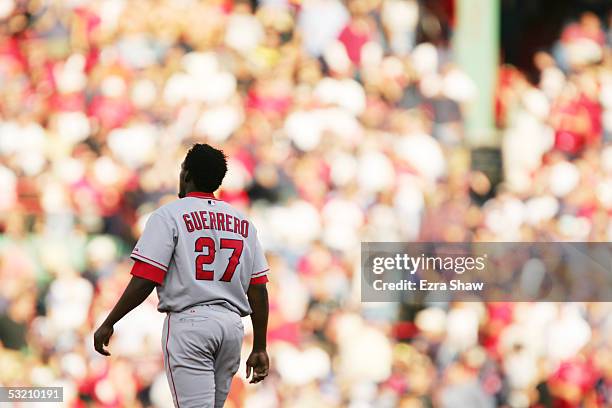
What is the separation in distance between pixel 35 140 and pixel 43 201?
1.08 feet

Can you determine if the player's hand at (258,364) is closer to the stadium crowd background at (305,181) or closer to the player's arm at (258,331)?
the player's arm at (258,331)

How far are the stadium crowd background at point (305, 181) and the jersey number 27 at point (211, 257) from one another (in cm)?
227

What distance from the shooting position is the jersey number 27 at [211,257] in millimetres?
3881

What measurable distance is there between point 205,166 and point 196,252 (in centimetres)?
30

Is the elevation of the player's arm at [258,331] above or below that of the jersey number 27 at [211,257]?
below

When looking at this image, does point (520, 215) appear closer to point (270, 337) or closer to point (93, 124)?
point (270, 337)

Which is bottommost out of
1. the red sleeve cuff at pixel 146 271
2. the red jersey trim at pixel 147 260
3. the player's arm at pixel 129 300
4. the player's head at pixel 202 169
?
the player's arm at pixel 129 300

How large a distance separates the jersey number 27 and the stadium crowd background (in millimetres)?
2268

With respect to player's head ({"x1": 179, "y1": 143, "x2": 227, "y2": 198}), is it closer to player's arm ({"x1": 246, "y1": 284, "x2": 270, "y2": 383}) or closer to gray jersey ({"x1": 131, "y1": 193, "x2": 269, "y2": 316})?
gray jersey ({"x1": 131, "y1": 193, "x2": 269, "y2": 316})

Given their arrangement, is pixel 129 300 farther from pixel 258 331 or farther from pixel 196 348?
pixel 258 331

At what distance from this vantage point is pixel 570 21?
20.8 ft

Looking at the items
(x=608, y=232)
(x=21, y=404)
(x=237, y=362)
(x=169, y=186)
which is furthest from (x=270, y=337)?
(x=237, y=362)

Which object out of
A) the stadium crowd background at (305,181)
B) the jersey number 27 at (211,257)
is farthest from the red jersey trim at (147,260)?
the stadium crowd background at (305,181)

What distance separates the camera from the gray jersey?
386 cm
